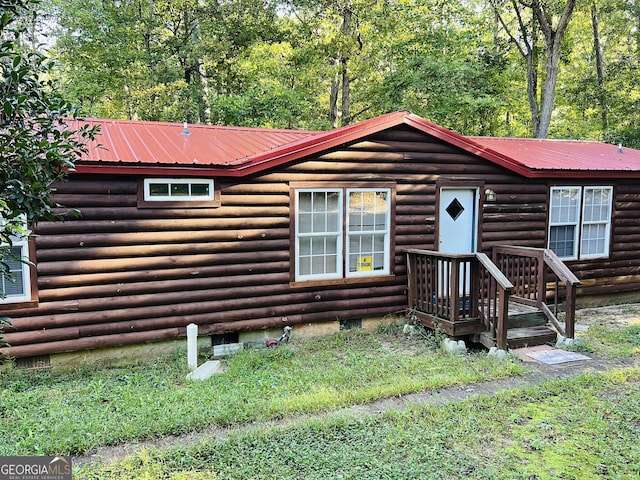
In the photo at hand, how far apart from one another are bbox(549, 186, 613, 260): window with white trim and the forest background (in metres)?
6.59

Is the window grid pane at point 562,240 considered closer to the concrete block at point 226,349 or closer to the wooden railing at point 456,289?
the wooden railing at point 456,289

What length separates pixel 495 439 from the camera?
164 inches

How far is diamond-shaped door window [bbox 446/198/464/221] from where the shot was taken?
8.19 meters

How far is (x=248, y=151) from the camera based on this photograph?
23.8ft

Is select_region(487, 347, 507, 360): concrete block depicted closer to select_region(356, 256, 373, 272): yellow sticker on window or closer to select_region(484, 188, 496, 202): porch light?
select_region(356, 256, 373, 272): yellow sticker on window

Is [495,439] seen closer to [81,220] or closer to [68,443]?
[68,443]

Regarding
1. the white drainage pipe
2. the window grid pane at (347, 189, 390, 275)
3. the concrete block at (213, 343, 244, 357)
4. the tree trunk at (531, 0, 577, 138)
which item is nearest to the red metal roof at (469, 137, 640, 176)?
the window grid pane at (347, 189, 390, 275)

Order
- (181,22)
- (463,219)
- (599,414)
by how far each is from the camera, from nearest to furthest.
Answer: (599,414), (463,219), (181,22)

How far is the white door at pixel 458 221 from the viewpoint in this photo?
8125 millimetres

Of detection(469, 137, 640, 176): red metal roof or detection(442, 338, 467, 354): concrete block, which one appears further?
detection(469, 137, 640, 176): red metal roof

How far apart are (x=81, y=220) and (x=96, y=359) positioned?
1857 millimetres

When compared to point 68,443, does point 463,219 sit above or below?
above

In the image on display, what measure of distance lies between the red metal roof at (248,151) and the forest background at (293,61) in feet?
19.2

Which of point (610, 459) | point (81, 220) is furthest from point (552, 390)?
point (81, 220)
